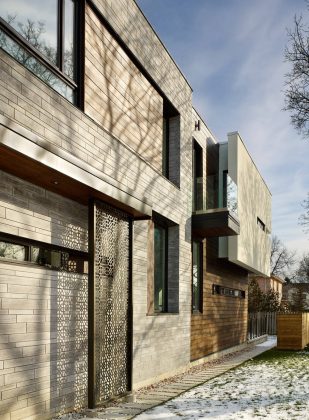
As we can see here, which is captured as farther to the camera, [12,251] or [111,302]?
[111,302]

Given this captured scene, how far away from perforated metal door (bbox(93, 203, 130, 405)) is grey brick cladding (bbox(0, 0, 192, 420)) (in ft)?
0.96

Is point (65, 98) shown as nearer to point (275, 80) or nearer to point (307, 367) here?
point (307, 367)

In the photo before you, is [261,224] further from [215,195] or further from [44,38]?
[44,38]

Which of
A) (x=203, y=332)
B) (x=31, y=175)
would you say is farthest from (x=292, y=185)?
(x=31, y=175)

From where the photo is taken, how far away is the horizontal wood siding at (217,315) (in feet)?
45.9

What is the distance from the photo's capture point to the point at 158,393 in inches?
339

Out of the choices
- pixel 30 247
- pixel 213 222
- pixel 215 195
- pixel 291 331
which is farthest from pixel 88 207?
pixel 291 331

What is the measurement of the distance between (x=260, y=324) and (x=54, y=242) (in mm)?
21444

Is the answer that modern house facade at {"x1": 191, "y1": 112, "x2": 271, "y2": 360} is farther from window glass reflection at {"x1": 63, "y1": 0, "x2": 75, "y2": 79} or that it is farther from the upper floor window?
the upper floor window

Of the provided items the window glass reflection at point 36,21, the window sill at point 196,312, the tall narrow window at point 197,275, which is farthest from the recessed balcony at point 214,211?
the window glass reflection at point 36,21

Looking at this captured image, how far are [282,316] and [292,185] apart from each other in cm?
820

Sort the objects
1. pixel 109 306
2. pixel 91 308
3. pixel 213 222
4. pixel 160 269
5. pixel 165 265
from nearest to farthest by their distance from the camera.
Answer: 1. pixel 91 308
2. pixel 109 306
3. pixel 160 269
4. pixel 165 265
5. pixel 213 222

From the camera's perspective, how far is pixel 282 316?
18.3m

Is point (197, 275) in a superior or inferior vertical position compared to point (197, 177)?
inferior
